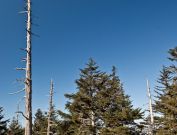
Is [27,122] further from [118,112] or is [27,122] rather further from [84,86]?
[84,86]

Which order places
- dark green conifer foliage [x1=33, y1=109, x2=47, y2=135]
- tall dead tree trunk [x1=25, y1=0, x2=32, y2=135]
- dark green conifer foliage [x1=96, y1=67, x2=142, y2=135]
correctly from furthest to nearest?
1. dark green conifer foliage [x1=33, y1=109, x2=47, y2=135]
2. dark green conifer foliage [x1=96, y1=67, x2=142, y2=135]
3. tall dead tree trunk [x1=25, y1=0, x2=32, y2=135]

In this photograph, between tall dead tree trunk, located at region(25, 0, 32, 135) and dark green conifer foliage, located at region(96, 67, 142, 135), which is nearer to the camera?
tall dead tree trunk, located at region(25, 0, 32, 135)

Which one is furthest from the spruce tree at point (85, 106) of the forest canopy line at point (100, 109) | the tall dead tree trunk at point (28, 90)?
the tall dead tree trunk at point (28, 90)

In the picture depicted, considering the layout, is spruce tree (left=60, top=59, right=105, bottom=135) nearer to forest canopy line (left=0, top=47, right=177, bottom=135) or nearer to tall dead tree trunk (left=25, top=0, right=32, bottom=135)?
forest canopy line (left=0, top=47, right=177, bottom=135)

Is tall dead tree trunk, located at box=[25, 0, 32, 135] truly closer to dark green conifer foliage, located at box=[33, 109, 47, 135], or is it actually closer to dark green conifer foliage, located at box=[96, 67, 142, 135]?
dark green conifer foliage, located at box=[96, 67, 142, 135]

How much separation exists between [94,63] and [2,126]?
21.0 m

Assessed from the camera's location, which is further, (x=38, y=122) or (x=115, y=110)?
→ (x=38, y=122)

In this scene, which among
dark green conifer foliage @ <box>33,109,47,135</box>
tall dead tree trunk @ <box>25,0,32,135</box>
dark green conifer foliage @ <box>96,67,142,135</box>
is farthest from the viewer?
dark green conifer foliage @ <box>33,109,47,135</box>

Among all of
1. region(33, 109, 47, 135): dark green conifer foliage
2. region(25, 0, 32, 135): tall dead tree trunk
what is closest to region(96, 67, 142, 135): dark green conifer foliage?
region(25, 0, 32, 135): tall dead tree trunk

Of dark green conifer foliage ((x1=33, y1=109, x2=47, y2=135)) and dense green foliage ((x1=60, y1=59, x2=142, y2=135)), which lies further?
dark green conifer foliage ((x1=33, y1=109, x2=47, y2=135))

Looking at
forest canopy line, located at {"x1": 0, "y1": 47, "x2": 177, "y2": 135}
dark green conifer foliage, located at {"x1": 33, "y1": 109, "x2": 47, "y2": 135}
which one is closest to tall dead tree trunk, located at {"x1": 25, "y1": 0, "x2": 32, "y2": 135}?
forest canopy line, located at {"x1": 0, "y1": 47, "x2": 177, "y2": 135}

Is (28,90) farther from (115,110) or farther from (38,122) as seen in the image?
(38,122)

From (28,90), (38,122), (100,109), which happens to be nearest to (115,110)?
(100,109)

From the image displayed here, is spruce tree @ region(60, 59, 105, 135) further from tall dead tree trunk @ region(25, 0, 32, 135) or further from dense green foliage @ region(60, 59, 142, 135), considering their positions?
tall dead tree trunk @ region(25, 0, 32, 135)
